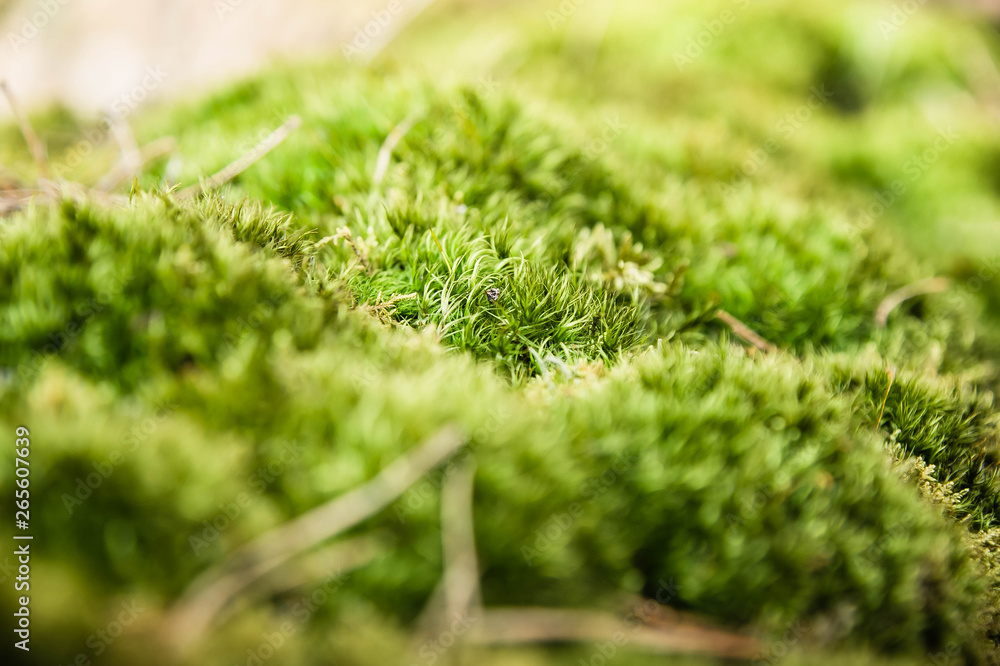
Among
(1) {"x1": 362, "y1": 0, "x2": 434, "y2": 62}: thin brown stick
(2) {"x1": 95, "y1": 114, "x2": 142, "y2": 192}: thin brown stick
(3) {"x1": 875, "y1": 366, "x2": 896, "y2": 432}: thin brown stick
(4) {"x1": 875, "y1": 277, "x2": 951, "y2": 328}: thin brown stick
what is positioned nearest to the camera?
(3) {"x1": 875, "y1": 366, "x2": 896, "y2": 432}: thin brown stick

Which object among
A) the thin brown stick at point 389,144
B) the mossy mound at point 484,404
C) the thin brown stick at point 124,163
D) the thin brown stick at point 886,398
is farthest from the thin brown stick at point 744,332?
the thin brown stick at point 124,163

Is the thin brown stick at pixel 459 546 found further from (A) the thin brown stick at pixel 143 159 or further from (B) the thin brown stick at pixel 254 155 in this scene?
(A) the thin brown stick at pixel 143 159

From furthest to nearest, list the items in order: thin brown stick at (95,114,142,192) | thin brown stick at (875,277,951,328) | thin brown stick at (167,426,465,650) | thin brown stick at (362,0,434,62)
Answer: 1. thin brown stick at (362,0,434,62)
2. thin brown stick at (95,114,142,192)
3. thin brown stick at (875,277,951,328)
4. thin brown stick at (167,426,465,650)

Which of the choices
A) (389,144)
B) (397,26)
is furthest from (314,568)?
(397,26)

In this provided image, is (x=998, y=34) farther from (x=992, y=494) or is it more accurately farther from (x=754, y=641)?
(x=754, y=641)

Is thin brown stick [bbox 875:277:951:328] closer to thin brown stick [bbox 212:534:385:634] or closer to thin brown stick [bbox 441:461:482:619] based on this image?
thin brown stick [bbox 441:461:482:619]

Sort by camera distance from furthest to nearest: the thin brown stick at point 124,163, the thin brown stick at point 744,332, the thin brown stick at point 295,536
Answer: the thin brown stick at point 124,163, the thin brown stick at point 744,332, the thin brown stick at point 295,536

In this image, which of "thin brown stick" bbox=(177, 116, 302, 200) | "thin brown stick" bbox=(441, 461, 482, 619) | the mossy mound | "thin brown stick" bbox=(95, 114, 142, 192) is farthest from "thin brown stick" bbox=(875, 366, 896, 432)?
"thin brown stick" bbox=(95, 114, 142, 192)

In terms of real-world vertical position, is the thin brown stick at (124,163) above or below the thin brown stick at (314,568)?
above
